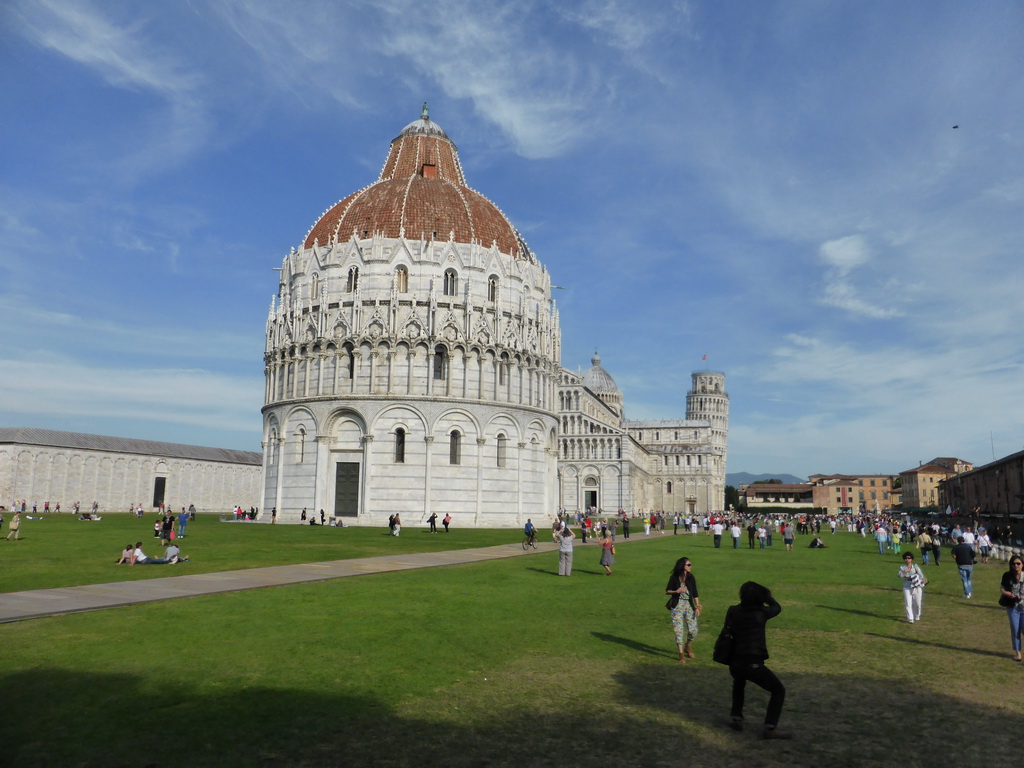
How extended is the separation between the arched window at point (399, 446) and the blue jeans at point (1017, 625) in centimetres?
4613

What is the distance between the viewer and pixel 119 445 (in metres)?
90.7

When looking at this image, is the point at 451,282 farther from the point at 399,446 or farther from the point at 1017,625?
the point at 1017,625

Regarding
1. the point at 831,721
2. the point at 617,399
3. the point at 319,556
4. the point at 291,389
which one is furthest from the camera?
the point at 617,399

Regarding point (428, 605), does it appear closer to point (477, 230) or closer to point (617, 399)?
point (477, 230)

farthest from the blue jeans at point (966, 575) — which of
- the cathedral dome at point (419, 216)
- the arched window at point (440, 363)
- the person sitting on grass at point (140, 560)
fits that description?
the cathedral dome at point (419, 216)

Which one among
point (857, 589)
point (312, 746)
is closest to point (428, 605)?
point (312, 746)

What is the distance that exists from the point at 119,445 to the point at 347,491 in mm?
47929

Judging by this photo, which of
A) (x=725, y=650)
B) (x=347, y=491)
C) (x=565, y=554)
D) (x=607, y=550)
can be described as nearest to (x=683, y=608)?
(x=725, y=650)

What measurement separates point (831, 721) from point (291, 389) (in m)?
54.3

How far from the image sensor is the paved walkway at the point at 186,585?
49.6ft

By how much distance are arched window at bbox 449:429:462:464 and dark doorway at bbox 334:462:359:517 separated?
22.4 ft

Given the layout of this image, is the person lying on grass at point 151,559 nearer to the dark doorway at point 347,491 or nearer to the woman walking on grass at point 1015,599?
the woman walking on grass at point 1015,599

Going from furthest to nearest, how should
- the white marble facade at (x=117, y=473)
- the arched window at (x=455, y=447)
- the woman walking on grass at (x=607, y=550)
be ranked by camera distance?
the white marble facade at (x=117, y=473)
the arched window at (x=455, y=447)
the woman walking on grass at (x=607, y=550)

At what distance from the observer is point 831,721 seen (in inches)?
350
